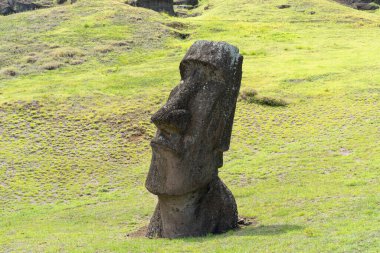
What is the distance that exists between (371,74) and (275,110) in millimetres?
9552

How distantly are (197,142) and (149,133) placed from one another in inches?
666

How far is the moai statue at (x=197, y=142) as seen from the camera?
1502 centimetres

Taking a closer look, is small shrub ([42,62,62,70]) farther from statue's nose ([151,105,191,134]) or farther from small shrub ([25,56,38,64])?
statue's nose ([151,105,191,134])

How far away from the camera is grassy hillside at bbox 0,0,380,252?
50.1 ft

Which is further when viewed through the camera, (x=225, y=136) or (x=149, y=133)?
(x=149, y=133)

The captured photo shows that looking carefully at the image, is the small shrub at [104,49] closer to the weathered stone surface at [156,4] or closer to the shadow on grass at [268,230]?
the weathered stone surface at [156,4]

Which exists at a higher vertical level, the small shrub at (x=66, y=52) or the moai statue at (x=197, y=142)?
the moai statue at (x=197, y=142)

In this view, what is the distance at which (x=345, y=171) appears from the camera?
2292 cm

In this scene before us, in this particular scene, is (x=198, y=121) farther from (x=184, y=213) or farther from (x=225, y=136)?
(x=184, y=213)

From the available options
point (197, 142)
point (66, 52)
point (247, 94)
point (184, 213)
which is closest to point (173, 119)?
point (197, 142)

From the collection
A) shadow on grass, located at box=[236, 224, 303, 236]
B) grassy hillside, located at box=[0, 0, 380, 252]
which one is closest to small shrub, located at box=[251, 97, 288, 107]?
grassy hillside, located at box=[0, 0, 380, 252]

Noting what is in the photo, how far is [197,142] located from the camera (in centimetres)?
1505

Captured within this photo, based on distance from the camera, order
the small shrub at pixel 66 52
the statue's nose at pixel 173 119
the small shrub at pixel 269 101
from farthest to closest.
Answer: the small shrub at pixel 66 52, the small shrub at pixel 269 101, the statue's nose at pixel 173 119

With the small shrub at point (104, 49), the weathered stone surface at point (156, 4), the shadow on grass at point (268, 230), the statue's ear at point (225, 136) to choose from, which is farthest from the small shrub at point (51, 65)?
the shadow on grass at point (268, 230)
